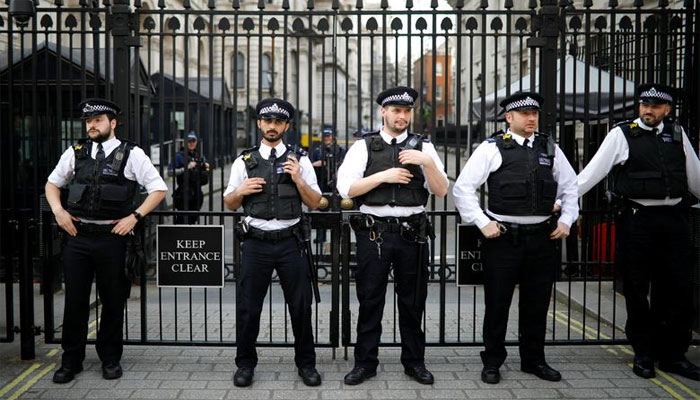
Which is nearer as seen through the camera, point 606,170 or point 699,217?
point 606,170

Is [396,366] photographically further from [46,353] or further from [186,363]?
[46,353]

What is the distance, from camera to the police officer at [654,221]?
5242 mm

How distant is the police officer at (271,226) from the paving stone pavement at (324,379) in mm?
234

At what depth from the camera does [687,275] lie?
209 inches

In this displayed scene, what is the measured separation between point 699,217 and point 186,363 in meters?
4.60

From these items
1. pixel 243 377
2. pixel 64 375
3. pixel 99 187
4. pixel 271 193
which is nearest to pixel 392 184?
pixel 271 193

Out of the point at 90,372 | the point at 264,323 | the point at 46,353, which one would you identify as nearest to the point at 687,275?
the point at 264,323

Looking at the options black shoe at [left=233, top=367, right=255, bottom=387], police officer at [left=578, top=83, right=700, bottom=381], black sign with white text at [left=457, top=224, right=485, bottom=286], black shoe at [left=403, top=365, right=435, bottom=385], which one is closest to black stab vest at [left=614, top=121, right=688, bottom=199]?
police officer at [left=578, top=83, right=700, bottom=381]

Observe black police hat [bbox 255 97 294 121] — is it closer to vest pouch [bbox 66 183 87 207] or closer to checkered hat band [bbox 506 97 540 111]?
vest pouch [bbox 66 183 87 207]

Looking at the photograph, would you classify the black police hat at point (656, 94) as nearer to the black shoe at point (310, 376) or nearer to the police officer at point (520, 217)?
the police officer at point (520, 217)

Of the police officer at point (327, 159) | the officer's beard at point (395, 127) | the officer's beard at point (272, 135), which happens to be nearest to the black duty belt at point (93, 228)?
the officer's beard at point (272, 135)

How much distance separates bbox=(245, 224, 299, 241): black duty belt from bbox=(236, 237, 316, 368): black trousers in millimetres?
35

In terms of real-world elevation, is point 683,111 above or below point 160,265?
above

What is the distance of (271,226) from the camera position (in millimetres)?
5059
